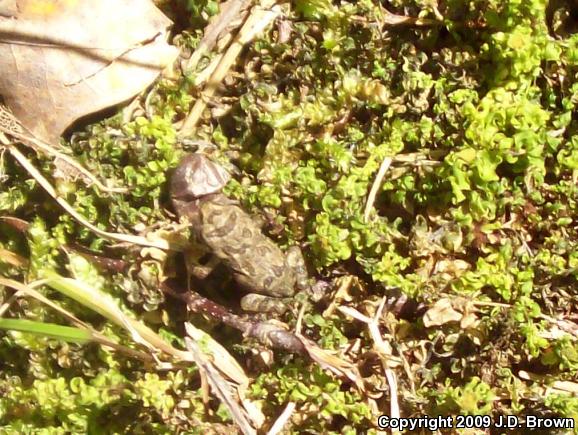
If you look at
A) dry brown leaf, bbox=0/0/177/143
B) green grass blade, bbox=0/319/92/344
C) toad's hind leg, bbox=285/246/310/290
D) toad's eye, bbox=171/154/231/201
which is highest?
dry brown leaf, bbox=0/0/177/143

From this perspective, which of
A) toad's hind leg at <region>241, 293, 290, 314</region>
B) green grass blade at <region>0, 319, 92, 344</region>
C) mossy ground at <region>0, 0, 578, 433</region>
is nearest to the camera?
green grass blade at <region>0, 319, 92, 344</region>

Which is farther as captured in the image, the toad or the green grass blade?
the toad

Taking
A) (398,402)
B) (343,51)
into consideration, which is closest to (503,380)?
(398,402)

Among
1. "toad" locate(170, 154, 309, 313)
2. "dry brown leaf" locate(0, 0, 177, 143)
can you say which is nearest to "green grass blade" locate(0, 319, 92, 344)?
"toad" locate(170, 154, 309, 313)

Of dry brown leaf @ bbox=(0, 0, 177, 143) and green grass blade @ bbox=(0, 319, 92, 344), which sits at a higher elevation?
dry brown leaf @ bbox=(0, 0, 177, 143)

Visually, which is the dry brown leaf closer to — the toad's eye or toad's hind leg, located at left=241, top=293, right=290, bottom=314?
the toad's eye

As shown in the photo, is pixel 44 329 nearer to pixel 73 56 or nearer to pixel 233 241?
pixel 233 241

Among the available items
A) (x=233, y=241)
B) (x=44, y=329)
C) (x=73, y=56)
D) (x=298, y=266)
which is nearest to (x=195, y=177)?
(x=233, y=241)
